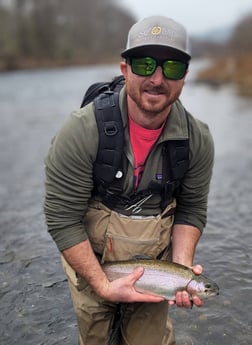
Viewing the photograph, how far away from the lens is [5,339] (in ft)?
13.5

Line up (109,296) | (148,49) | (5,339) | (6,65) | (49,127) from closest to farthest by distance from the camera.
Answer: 1. (148,49)
2. (109,296)
3. (5,339)
4. (49,127)
5. (6,65)

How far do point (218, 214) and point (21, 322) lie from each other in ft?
12.1

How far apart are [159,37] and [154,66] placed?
0.16 m

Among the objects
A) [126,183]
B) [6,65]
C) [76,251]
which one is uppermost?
[126,183]

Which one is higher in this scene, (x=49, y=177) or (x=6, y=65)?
(x=49, y=177)

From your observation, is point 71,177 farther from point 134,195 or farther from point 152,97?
point 152,97

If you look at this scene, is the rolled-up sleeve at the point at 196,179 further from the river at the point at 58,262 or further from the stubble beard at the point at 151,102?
the river at the point at 58,262

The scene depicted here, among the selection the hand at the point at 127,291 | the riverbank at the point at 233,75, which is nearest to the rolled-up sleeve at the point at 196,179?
the hand at the point at 127,291

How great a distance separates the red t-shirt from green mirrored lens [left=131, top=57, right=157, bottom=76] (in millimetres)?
305

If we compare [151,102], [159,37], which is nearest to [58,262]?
[151,102]

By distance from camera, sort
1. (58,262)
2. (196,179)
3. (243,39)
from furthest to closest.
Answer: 1. (243,39)
2. (58,262)
3. (196,179)

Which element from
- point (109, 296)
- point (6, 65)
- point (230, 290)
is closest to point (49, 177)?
point (109, 296)

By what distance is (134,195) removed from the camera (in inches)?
114

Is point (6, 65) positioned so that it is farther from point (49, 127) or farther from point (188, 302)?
point (188, 302)
